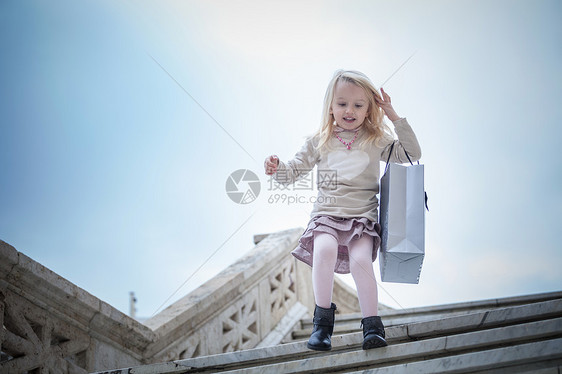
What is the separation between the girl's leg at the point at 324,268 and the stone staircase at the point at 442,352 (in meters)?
0.20

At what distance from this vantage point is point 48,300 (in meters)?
3.04

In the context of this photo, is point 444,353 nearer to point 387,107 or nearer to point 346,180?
point 346,180

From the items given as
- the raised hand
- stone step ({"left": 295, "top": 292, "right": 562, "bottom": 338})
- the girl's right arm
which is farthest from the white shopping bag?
stone step ({"left": 295, "top": 292, "right": 562, "bottom": 338})

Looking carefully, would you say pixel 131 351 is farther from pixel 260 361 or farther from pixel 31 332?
pixel 260 361

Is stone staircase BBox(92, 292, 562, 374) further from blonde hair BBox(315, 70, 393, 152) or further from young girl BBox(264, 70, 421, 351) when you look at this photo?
blonde hair BBox(315, 70, 393, 152)

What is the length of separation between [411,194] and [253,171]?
155 centimetres

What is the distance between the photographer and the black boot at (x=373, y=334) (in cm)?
269

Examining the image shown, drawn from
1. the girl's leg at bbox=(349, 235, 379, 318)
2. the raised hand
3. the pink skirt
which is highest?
the raised hand

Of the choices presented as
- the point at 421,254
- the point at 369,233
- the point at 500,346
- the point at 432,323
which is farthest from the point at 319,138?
the point at 500,346

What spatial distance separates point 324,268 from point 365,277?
20cm

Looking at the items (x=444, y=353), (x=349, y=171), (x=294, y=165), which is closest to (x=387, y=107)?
(x=349, y=171)

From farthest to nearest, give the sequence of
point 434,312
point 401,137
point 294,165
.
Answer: point 434,312, point 294,165, point 401,137

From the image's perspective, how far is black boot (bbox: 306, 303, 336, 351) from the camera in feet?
9.08

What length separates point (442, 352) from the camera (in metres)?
2.58
